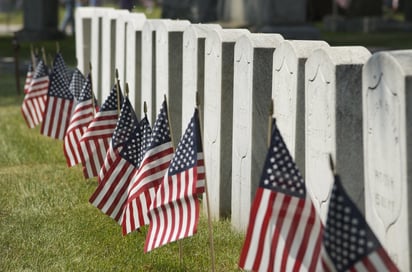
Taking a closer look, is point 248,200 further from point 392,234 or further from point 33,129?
point 33,129

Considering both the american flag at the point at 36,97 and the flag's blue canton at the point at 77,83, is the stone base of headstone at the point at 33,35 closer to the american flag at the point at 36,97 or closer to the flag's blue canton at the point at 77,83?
the american flag at the point at 36,97

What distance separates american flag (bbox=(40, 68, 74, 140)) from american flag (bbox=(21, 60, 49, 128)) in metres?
1.30

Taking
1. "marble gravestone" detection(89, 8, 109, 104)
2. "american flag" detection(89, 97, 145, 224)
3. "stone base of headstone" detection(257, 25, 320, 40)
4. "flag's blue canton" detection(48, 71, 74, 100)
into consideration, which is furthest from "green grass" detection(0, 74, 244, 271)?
"stone base of headstone" detection(257, 25, 320, 40)

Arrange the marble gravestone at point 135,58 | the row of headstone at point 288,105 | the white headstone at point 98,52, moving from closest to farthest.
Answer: the row of headstone at point 288,105, the marble gravestone at point 135,58, the white headstone at point 98,52

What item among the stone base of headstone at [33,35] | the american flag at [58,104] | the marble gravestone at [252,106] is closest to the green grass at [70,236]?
the marble gravestone at [252,106]

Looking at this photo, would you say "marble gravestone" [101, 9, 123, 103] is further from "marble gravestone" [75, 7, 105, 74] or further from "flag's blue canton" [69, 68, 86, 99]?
"marble gravestone" [75, 7, 105, 74]

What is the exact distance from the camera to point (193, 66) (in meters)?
8.90

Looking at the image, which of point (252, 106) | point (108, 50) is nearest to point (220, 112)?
point (252, 106)

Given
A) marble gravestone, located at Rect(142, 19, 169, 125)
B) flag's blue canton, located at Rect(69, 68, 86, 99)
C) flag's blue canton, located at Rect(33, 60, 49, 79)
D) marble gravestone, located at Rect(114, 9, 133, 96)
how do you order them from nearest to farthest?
marble gravestone, located at Rect(142, 19, 169, 125) < flag's blue canton, located at Rect(69, 68, 86, 99) < marble gravestone, located at Rect(114, 9, 133, 96) < flag's blue canton, located at Rect(33, 60, 49, 79)

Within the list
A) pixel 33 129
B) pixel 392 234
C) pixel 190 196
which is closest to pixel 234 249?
pixel 190 196

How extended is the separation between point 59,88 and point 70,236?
397 cm

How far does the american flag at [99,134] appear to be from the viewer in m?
8.96

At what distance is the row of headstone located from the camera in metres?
5.64

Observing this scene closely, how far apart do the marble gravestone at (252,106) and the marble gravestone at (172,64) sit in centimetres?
160
